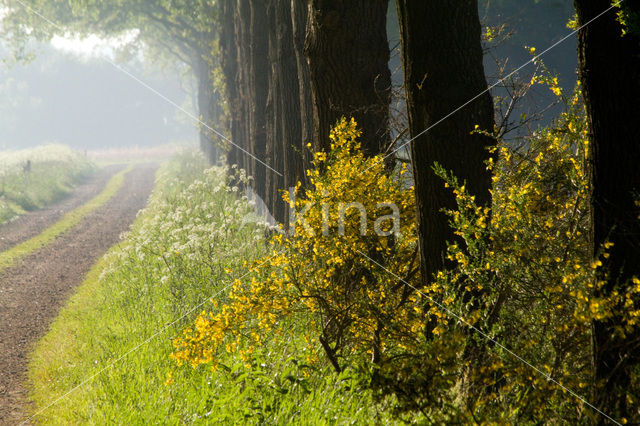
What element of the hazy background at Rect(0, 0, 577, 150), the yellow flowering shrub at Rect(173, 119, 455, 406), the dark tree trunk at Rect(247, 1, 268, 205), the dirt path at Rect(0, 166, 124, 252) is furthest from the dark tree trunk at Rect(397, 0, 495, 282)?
the hazy background at Rect(0, 0, 577, 150)

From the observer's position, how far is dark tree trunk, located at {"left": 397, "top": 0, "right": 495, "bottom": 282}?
13.9 ft

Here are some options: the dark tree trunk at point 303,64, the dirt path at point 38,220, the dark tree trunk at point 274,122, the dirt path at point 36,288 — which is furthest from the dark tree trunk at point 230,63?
the dark tree trunk at point 303,64

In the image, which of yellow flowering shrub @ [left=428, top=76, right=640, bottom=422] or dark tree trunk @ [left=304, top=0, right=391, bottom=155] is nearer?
yellow flowering shrub @ [left=428, top=76, right=640, bottom=422]

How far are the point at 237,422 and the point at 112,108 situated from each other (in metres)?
110

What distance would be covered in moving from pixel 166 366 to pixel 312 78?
3633mm

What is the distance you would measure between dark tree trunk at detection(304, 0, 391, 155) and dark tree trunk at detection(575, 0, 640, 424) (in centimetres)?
322

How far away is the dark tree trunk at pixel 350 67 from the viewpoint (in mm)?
6309

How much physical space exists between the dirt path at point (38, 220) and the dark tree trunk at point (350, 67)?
10141 mm

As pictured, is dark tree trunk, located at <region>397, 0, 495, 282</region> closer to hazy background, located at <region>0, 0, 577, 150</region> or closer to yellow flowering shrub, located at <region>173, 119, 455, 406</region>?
yellow flowering shrub, located at <region>173, 119, 455, 406</region>

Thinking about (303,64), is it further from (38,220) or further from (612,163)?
(38,220)

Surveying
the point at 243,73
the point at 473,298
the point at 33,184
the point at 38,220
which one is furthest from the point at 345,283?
the point at 33,184

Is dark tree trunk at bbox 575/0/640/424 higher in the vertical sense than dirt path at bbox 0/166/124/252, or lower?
higher

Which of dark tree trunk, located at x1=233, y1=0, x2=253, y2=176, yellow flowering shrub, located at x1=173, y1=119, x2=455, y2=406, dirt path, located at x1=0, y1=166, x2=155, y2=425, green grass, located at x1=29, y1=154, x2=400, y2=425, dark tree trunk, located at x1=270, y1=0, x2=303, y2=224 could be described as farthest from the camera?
dark tree trunk, located at x1=233, y1=0, x2=253, y2=176

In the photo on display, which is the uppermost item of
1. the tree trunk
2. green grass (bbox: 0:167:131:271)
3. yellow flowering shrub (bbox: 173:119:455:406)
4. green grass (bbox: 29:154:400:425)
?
the tree trunk
